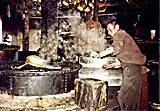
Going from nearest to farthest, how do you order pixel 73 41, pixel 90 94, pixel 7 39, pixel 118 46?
pixel 90 94 < pixel 118 46 < pixel 73 41 < pixel 7 39

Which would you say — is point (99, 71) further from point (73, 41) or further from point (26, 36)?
point (26, 36)

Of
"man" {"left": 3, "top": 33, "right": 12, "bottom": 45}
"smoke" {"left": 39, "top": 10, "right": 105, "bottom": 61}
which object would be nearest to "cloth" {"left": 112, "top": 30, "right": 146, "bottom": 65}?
"smoke" {"left": 39, "top": 10, "right": 105, "bottom": 61}

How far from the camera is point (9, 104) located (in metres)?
5.43

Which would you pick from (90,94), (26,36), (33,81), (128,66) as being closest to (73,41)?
(26,36)

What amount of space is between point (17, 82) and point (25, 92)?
0.80ft

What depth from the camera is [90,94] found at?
18.1 feet

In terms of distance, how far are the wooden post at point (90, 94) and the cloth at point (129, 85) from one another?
503 mm

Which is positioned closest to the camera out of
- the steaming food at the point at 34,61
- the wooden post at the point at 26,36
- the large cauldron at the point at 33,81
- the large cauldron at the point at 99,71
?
the large cauldron at the point at 33,81

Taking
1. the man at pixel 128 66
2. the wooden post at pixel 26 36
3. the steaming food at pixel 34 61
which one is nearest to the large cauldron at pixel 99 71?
the man at pixel 128 66

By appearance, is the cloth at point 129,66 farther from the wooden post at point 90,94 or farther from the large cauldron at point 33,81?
the large cauldron at point 33,81

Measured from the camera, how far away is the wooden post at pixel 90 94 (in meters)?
5.50

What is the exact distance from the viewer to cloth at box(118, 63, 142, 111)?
5906 mm

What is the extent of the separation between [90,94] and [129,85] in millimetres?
939

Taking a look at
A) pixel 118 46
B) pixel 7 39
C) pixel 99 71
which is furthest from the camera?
pixel 7 39
